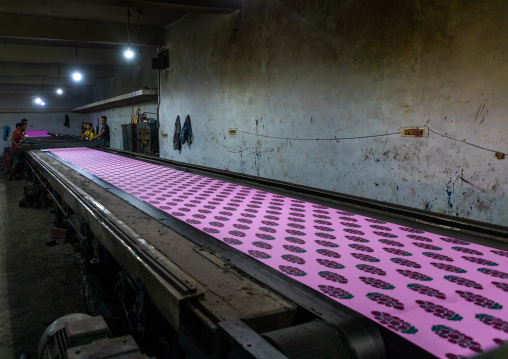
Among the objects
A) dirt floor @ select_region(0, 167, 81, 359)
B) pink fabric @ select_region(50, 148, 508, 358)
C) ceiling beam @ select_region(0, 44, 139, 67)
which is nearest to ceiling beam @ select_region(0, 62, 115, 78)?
ceiling beam @ select_region(0, 44, 139, 67)

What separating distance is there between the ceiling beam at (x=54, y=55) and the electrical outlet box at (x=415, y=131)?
9039mm

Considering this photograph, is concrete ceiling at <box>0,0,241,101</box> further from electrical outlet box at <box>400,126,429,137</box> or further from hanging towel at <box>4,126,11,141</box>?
hanging towel at <box>4,126,11,141</box>

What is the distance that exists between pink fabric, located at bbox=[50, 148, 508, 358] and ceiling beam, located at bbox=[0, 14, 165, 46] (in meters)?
6.22

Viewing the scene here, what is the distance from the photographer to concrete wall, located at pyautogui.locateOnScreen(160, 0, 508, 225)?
3.16 meters

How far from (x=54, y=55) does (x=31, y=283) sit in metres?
8.52

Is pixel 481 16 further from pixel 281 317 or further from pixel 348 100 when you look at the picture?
pixel 281 317

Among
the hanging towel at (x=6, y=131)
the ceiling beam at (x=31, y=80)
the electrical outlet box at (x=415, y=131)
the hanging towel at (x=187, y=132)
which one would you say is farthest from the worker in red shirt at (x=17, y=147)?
the hanging towel at (x=6, y=131)

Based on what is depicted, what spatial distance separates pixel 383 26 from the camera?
3.88 meters

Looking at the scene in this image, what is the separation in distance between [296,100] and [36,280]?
141 inches

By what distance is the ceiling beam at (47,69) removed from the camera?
39.2 feet

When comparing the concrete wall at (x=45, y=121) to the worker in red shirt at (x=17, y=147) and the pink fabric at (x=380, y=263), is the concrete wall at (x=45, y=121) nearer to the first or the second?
the worker in red shirt at (x=17, y=147)

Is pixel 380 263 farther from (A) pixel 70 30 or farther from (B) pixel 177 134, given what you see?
(A) pixel 70 30

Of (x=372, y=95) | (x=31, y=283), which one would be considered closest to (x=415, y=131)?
(x=372, y=95)

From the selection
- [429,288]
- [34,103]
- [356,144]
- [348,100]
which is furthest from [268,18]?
[34,103]
